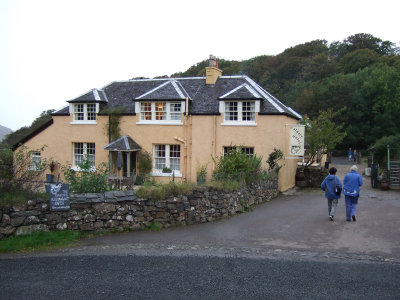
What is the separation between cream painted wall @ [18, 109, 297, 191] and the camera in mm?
20734

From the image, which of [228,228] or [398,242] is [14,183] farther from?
[398,242]

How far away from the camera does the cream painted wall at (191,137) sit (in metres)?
20.7

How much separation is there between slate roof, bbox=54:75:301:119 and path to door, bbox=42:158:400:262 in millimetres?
8871

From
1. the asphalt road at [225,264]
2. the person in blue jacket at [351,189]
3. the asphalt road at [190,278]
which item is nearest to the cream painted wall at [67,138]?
the asphalt road at [225,264]

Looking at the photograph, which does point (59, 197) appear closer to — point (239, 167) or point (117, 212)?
point (117, 212)

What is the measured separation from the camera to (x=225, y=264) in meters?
7.59

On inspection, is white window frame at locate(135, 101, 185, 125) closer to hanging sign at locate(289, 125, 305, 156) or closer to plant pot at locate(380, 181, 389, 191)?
Answer: hanging sign at locate(289, 125, 305, 156)

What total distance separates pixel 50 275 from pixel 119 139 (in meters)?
16.3

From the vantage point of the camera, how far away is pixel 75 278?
22.3 ft

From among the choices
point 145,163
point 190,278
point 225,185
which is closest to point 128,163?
point 145,163

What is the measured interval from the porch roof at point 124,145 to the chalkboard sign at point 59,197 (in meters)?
12.4

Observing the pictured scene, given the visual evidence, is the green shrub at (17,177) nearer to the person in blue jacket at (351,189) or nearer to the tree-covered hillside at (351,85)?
the person in blue jacket at (351,189)

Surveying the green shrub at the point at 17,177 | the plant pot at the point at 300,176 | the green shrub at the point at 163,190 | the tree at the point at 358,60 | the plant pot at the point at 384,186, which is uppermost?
the tree at the point at 358,60

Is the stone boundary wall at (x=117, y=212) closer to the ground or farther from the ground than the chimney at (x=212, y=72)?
closer to the ground
